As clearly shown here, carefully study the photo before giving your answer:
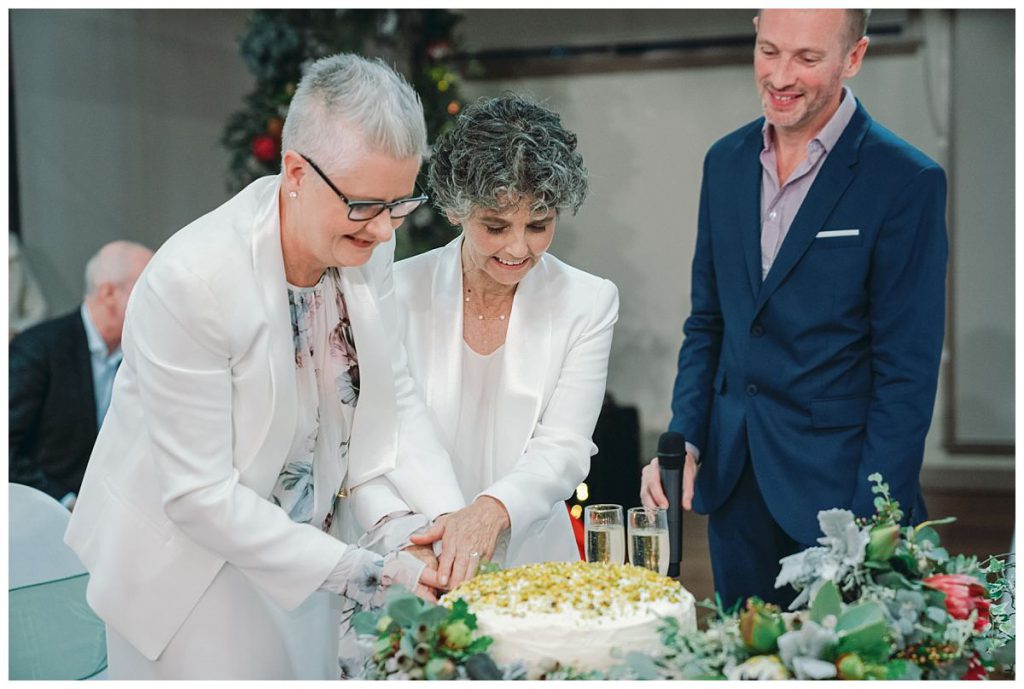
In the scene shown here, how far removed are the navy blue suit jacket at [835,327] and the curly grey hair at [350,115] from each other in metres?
1.00

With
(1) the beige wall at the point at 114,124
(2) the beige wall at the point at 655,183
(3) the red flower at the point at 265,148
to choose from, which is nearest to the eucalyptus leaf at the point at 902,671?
(3) the red flower at the point at 265,148

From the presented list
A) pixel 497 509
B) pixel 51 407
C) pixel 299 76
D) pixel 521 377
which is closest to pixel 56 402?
pixel 51 407

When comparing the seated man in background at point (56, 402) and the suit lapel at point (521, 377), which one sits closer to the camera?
the suit lapel at point (521, 377)

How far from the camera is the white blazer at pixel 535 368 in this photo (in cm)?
221

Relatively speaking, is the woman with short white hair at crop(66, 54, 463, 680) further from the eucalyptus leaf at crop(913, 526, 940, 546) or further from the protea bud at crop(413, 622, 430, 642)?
the eucalyptus leaf at crop(913, 526, 940, 546)

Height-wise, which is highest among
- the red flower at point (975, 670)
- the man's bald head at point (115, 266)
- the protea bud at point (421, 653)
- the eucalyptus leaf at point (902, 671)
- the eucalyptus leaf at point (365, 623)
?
the man's bald head at point (115, 266)

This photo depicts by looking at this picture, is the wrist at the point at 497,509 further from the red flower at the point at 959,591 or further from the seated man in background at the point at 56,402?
the seated man in background at the point at 56,402

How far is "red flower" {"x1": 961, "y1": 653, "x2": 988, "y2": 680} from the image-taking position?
1.53m

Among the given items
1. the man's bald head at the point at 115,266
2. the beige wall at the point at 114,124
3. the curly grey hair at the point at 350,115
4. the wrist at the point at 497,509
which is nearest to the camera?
the curly grey hair at the point at 350,115

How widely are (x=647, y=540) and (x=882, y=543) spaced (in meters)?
0.48

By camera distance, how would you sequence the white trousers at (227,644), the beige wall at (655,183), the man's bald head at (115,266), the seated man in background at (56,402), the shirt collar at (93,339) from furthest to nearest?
the beige wall at (655,183)
the man's bald head at (115,266)
the shirt collar at (93,339)
the seated man in background at (56,402)
the white trousers at (227,644)

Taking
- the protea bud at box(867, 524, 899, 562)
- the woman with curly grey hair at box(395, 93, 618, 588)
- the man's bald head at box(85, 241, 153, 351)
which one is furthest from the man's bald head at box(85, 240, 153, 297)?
the protea bud at box(867, 524, 899, 562)

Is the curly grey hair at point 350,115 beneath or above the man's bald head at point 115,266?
above

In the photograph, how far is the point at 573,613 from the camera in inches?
60.8
